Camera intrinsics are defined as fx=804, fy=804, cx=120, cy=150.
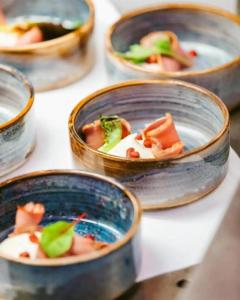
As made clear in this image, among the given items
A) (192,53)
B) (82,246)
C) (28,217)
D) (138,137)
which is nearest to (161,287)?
(82,246)

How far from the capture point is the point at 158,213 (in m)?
1.23

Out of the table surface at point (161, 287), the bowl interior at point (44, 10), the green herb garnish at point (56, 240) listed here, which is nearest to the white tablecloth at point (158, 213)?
the table surface at point (161, 287)

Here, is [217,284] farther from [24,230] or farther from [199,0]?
[199,0]

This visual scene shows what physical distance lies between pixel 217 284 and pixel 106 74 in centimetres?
66

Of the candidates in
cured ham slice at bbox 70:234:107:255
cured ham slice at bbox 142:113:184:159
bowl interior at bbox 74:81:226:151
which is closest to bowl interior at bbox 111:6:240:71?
bowl interior at bbox 74:81:226:151

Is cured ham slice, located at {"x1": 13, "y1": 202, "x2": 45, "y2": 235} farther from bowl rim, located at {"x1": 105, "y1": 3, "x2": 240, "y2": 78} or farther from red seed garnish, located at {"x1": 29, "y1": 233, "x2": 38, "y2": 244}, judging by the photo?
bowl rim, located at {"x1": 105, "y1": 3, "x2": 240, "y2": 78}

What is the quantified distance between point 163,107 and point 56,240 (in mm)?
442

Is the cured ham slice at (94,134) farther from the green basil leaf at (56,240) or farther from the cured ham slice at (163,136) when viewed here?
the green basil leaf at (56,240)

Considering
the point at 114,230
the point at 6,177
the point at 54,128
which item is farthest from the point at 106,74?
the point at 114,230

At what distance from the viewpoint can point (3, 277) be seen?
1.03 meters

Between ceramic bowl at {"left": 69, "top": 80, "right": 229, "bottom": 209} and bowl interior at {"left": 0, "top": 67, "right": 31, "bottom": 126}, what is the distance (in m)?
0.14

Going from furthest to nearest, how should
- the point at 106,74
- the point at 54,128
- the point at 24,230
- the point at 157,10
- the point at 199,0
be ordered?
the point at 199,0 → the point at 157,10 → the point at 106,74 → the point at 54,128 → the point at 24,230

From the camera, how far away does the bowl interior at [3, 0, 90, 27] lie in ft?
5.96

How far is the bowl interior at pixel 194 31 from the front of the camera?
167 centimetres
